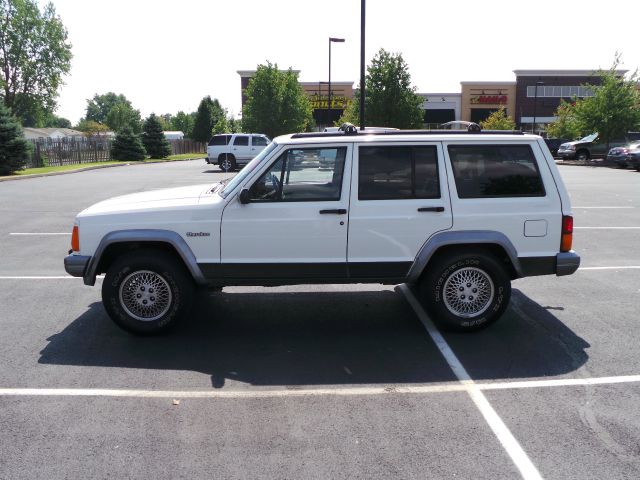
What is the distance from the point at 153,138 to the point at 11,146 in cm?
2059

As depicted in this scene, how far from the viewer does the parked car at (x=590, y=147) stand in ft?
127

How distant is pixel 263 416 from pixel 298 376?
0.75 meters

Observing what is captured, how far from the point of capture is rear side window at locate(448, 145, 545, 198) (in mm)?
5801

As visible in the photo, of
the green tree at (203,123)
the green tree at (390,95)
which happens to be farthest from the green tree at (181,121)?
the green tree at (390,95)

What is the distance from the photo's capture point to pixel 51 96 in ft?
238

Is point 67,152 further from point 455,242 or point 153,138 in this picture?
point 455,242

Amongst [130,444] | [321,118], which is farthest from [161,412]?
[321,118]

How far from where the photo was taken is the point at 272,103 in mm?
47969

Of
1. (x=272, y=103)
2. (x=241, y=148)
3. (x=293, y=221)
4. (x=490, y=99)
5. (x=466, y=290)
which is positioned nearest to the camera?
(x=293, y=221)

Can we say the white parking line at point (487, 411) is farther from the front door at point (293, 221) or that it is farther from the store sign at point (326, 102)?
the store sign at point (326, 102)

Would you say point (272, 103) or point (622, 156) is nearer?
point (622, 156)

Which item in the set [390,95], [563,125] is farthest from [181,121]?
[390,95]

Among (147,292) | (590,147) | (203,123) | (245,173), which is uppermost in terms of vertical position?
(203,123)

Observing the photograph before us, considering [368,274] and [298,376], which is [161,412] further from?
[368,274]
